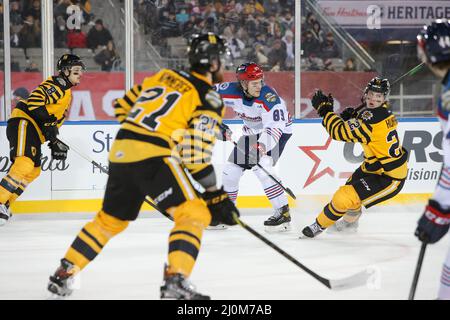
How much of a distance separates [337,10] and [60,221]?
11.8ft

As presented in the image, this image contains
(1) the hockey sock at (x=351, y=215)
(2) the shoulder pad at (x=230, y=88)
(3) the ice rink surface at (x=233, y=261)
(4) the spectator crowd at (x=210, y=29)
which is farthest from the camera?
(4) the spectator crowd at (x=210, y=29)

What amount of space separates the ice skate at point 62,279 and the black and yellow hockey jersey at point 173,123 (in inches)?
19.5

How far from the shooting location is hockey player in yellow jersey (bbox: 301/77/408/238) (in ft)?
16.7

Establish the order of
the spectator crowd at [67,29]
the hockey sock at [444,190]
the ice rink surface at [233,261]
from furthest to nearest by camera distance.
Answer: the spectator crowd at [67,29] → the ice rink surface at [233,261] → the hockey sock at [444,190]

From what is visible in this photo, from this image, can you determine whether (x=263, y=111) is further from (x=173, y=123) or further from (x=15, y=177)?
(x=173, y=123)

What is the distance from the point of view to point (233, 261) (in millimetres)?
4578

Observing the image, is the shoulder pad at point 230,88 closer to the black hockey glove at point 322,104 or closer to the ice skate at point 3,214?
the black hockey glove at point 322,104

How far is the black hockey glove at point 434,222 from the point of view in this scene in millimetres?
2836

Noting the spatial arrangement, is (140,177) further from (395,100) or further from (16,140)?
(395,100)

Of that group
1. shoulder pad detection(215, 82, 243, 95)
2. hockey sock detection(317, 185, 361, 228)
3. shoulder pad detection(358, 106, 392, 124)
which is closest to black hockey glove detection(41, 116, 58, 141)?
shoulder pad detection(215, 82, 243, 95)

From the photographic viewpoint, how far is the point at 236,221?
330 centimetres

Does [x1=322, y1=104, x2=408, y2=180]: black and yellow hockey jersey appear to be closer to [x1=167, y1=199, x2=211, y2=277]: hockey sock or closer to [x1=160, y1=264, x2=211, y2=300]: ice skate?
[x1=167, y1=199, x2=211, y2=277]: hockey sock

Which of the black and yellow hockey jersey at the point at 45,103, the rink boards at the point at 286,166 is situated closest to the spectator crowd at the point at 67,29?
the rink boards at the point at 286,166
